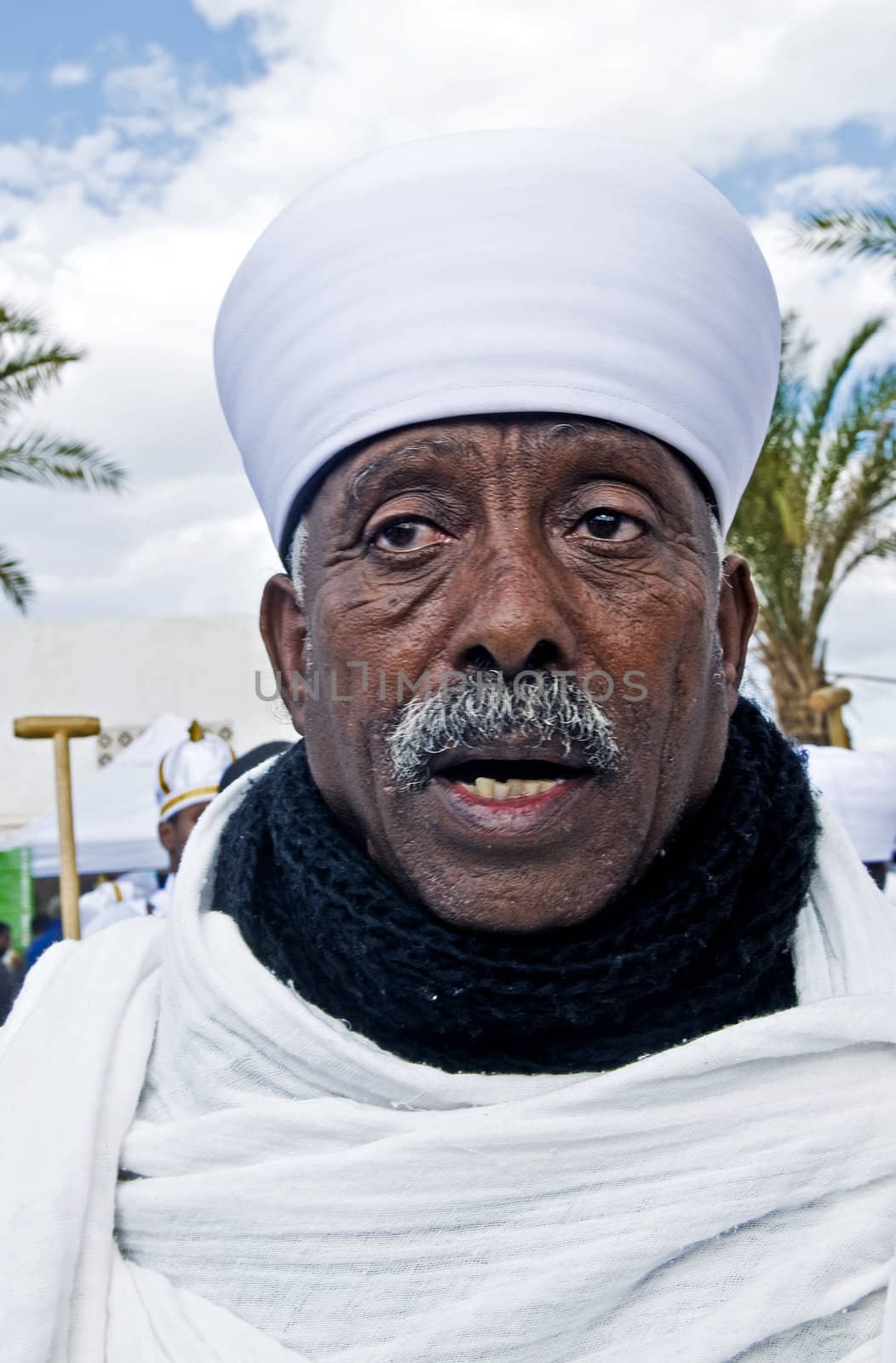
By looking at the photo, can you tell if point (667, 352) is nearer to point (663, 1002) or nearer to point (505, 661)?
point (505, 661)

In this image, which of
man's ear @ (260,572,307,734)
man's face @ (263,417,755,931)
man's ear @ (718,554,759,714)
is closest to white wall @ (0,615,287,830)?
man's ear @ (260,572,307,734)

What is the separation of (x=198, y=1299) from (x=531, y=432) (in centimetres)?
111

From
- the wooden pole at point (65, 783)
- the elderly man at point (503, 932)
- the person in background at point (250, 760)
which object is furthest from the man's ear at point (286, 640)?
the person in background at point (250, 760)

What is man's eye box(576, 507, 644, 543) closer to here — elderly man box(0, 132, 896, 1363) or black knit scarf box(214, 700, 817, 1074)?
elderly man box(0, 132, 896, 1363)

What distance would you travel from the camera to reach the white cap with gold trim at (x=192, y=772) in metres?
6.02

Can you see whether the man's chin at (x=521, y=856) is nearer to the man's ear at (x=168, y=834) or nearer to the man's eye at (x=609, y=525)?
the man's eye at (x=609, y=525)

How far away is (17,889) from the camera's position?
9203 millimetres

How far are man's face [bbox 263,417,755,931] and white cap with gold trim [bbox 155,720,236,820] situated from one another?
4.42 metres

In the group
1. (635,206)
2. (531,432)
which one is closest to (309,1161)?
(531,432)

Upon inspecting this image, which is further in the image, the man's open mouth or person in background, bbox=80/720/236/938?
person in background, bbox=80/720/236/938

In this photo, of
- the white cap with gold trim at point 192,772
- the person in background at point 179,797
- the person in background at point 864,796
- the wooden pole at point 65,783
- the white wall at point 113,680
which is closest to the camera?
the wooden pole at point 65,783

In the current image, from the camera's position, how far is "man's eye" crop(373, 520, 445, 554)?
5.26 ft

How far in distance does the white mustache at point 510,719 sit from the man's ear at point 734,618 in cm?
33

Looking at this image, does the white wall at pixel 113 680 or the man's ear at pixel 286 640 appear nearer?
the man's ear at pixel 286 640
